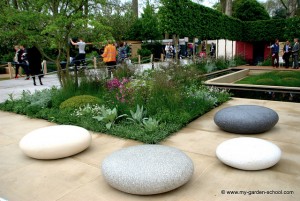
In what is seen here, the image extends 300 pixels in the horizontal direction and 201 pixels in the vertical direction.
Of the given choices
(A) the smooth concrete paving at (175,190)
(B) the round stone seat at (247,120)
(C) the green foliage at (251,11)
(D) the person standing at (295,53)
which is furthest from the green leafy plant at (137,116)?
(C) the green foliage at (251,11)

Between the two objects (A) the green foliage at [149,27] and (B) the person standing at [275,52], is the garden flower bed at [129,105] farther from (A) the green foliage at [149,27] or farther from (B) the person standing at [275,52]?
(A) the green foliage at [149,27]

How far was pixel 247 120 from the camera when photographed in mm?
5082

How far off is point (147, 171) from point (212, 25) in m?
16.3

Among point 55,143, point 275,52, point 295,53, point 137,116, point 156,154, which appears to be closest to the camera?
point 156,154

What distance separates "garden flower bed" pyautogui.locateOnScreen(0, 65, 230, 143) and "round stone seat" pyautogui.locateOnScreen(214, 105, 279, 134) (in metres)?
0.88

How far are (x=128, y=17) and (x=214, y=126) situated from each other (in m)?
25.2

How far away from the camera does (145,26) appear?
98.4 ft

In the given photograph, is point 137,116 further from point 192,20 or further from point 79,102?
point 192,20

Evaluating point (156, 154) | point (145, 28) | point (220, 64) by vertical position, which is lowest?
point (156, 154)

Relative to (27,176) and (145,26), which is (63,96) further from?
(145,26)

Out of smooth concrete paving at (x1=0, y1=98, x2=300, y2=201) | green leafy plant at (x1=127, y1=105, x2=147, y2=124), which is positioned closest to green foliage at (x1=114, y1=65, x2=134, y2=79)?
green leafy plant at (x1=127, y1=105, x2=147, y2=124)

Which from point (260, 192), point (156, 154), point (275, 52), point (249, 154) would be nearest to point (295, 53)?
point (275, 52)

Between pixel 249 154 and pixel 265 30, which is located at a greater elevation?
pixel 265 30

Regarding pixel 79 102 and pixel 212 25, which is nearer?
pixel 79 102
